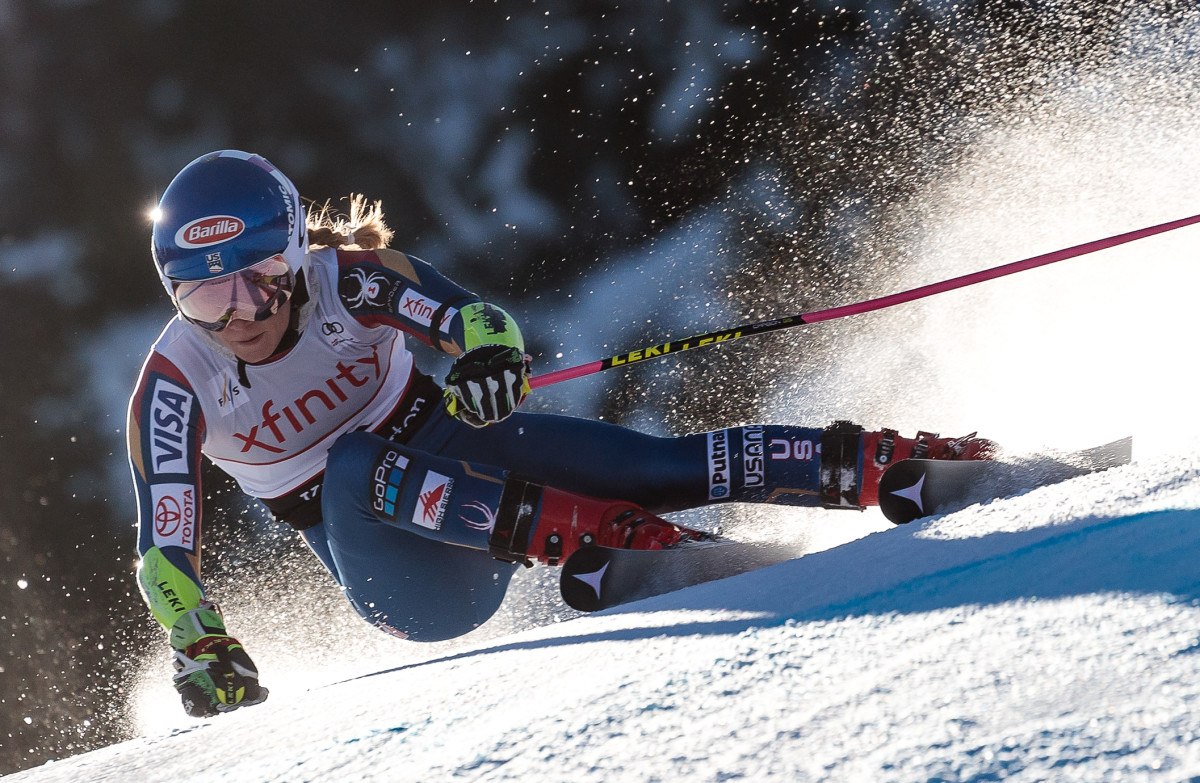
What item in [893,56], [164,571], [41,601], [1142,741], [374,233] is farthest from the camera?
[41,601]

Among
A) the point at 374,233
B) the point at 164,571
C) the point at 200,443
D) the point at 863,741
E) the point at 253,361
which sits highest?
the point at 374,233

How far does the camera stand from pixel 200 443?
1884 mm

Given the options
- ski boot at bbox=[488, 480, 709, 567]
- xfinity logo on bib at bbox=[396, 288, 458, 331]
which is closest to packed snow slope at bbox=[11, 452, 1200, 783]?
ski boot at bbox=[488, 480, 709, 567]

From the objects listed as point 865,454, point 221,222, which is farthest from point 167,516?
point 865,454

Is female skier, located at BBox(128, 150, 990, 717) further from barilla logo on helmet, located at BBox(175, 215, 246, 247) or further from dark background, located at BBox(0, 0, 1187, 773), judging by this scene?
dark background, located at BBox(0, 0, 1187, 773)

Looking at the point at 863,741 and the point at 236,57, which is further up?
the point at 236,57

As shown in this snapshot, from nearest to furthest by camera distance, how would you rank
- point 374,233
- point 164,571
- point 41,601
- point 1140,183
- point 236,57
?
point 164,571 → point 374,233 → point 1140,183 → point 236,57 → point 41,601

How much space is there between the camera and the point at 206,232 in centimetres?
182

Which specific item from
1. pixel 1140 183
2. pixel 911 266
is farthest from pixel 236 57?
pixel 1140 183

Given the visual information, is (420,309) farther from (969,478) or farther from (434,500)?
(969,478)

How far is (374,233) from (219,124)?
206cm

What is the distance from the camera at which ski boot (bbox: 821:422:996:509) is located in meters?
1.72

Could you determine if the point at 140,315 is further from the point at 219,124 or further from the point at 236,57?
the point at 236,57

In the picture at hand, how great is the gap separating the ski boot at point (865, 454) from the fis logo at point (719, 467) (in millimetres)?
178
